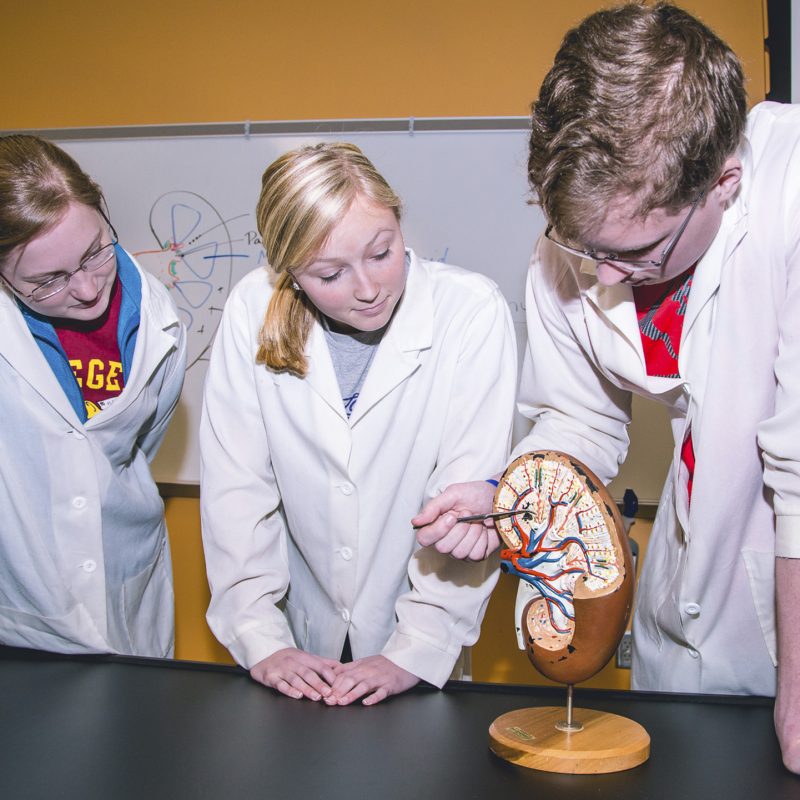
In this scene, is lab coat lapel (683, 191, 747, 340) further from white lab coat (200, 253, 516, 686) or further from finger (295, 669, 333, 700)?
finger (295, 669, 333, 700)

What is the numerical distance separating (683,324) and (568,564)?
451mm

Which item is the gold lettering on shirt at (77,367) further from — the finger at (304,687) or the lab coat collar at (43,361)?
the finger at (304,687)

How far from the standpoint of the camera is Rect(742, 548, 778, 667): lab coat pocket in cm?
128

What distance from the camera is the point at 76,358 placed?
1785 millimetres

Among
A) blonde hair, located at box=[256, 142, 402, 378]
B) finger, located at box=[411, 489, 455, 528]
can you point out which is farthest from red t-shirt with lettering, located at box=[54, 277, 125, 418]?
finger, located at box=[411, 489, 455, 528]

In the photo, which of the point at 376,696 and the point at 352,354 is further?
the point at 352,354

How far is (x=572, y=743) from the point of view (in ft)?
3.33

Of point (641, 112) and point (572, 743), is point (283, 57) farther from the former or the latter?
point (572, 743)

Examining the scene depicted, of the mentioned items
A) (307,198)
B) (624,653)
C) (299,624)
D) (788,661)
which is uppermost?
(307,198)

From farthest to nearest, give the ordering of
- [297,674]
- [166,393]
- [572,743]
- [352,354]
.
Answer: [166,393]
[352,354]
[297,674]
[572,743]

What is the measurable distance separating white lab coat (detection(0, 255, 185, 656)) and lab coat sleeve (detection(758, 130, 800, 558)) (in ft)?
3.79

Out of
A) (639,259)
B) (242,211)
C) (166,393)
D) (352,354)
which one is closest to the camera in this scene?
(639,259)

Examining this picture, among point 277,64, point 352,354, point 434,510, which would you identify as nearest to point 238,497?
point 352,354

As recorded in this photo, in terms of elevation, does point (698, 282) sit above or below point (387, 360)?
above
